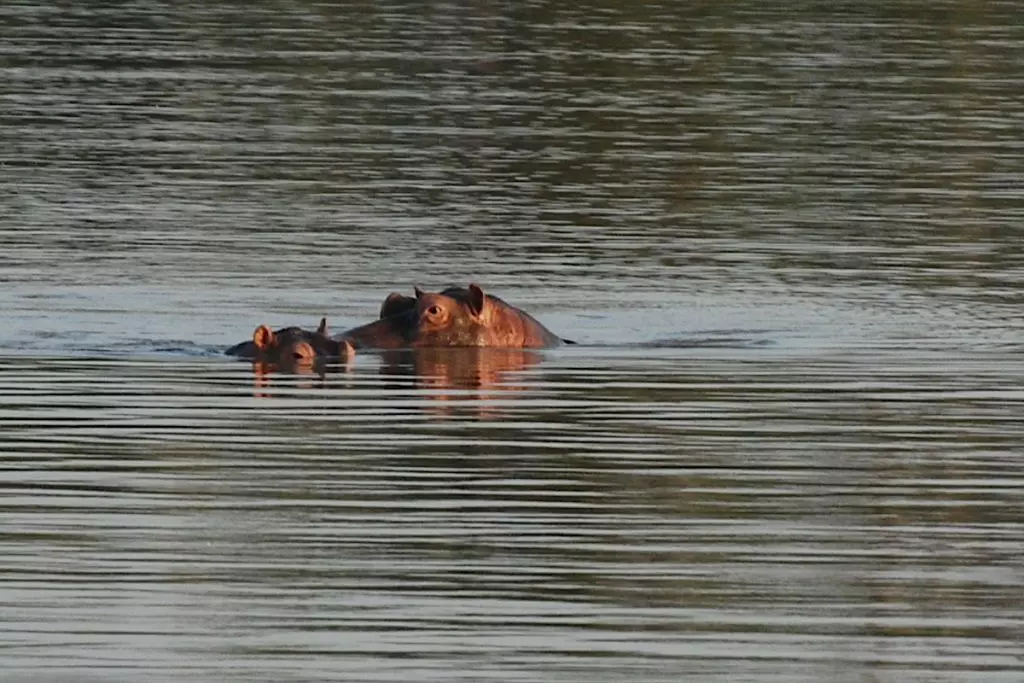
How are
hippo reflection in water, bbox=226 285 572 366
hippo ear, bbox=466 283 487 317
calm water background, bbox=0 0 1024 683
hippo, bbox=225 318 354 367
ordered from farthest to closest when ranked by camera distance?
hippo reflection in water, bbox=226 285 572 366
hippo ear, bbox=466 283 487 317
hippo, bbox=225 318 354 367
calm water background, bbox=0 0 1024 683

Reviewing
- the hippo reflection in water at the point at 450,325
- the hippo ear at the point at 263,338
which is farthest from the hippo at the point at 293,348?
the hippo reflection in water at the point at 450,325

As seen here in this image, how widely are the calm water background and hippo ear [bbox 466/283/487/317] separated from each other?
1.36 ft

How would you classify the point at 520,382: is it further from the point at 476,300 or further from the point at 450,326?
the point at 450,326

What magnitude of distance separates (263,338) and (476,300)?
1.42 meters

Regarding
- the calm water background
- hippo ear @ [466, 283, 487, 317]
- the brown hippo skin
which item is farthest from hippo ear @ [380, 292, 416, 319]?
the calm water background

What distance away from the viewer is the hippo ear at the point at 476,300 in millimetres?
17984

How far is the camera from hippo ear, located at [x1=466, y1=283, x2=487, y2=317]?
1798 centimetres

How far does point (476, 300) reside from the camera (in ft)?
59.4

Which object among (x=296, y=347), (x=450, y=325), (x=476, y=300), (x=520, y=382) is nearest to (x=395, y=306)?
(x=450, y=325)

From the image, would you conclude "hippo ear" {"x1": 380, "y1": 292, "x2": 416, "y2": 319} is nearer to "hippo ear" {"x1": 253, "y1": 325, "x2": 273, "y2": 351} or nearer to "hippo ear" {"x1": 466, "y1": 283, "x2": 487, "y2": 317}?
"hippo ear" {"x1": 466, "y1": 283, "x2": 487, "y2": 317}

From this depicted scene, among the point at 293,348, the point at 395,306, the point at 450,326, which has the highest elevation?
the point at 395,306

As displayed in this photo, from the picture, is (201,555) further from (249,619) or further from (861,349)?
(861,349)

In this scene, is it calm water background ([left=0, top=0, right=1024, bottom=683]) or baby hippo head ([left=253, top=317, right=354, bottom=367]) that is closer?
calm water background ([left=0, top=0, right=1024, bottom=683])

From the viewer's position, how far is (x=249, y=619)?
397 inches
